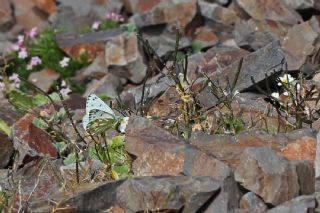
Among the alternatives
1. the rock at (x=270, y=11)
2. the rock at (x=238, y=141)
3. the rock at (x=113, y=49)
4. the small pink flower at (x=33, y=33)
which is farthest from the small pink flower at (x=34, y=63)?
the rock at (x=238, y=141)

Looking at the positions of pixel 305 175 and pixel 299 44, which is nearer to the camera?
pixel 305 175

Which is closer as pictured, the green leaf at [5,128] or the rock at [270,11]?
the green leaf at [5,128]

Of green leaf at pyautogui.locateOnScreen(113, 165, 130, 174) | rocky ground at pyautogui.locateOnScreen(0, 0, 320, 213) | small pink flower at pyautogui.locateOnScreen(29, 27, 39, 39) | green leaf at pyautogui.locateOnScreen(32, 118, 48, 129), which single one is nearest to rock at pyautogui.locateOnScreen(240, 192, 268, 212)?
rocky ground at pyautogui.locateOnScreen(0, 0, 320, 213)

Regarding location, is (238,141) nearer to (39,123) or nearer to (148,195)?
(148,195)

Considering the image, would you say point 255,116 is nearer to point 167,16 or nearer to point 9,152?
point 9,152

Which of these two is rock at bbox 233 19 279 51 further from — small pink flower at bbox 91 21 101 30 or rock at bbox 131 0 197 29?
small pink flower at bbox 91 21 101 30

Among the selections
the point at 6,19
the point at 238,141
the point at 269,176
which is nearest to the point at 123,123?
the point at 238,141

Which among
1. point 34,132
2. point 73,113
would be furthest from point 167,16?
point 34,132

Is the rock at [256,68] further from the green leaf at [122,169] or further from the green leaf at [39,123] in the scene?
the green leaf at [122,169]
